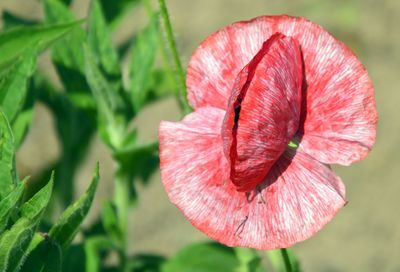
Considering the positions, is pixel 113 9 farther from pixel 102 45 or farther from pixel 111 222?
pixel 111 222

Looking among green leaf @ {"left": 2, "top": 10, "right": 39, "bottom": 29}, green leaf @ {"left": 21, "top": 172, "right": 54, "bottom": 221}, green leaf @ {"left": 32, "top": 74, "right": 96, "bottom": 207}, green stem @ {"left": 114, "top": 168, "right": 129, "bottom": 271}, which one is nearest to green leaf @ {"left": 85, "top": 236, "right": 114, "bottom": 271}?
green stem @ {"left": 114, "top": 168, "right": 129, "bottom": 271}

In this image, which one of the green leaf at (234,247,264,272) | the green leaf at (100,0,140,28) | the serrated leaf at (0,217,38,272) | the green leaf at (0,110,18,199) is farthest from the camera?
the green leaf at (100,0,140,28)

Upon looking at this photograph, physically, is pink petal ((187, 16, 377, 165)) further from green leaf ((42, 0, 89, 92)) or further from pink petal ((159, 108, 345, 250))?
green leaf ((42, 0, 89, 92))

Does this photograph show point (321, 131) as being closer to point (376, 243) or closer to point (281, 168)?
point (281, 168)

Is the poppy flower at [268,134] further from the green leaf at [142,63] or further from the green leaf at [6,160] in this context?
the green leaf at [142,63]

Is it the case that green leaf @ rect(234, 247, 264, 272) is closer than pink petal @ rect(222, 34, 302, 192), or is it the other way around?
pink petal @ rect(222, 34, 302, 192)

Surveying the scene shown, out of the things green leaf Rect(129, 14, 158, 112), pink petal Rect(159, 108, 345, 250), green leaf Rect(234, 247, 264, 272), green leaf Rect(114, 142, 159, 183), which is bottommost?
green leaf Rect(234, 247, 264, 272)

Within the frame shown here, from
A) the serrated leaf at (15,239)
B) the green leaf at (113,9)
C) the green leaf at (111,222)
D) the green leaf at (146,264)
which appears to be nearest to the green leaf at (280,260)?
the green leaf at (111,222)

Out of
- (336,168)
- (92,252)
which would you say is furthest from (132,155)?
(336,168)
